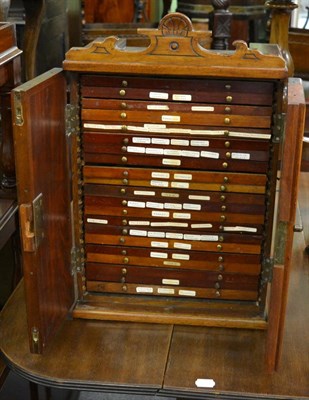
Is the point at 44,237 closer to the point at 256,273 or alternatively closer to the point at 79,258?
the point at 79,258

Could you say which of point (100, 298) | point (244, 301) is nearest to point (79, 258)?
point (100, 298)

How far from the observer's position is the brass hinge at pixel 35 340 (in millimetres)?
1544

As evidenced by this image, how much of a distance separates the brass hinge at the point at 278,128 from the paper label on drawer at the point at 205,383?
57 centimetres

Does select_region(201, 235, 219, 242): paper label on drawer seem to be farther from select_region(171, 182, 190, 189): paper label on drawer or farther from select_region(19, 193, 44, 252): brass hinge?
select_region(19, 193, 44, 252): brass hinge

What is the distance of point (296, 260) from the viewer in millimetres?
2021

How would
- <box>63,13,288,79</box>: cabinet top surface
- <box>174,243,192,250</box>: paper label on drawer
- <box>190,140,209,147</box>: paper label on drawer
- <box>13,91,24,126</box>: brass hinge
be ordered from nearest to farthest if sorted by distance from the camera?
<box>13,91,24,126</box>: brass hinge
<box>63,13,288,79</box>: cabinet top surface
<box>190,140,209,147</box>: paper label on drawer
<box>174,243,192,250</box>: paper label on drawer

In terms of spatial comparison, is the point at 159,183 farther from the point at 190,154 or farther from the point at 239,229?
the point at 239,229

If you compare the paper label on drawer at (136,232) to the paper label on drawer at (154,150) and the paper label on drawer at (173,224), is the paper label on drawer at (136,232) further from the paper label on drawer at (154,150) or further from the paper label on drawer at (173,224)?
the paper label on drawer at (154,150)

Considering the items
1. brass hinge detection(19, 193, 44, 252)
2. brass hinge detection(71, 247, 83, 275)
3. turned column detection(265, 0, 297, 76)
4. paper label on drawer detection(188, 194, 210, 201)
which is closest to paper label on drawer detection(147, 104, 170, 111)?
paper label on drawer detection(188, 194, 210, 201)

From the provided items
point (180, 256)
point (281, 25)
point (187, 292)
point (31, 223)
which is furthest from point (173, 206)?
point (281, 25)

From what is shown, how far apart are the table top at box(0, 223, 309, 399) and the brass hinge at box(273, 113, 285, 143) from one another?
0.49m

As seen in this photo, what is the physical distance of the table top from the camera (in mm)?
1477

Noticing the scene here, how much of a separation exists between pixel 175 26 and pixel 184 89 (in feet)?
0.48

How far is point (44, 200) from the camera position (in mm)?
1521
